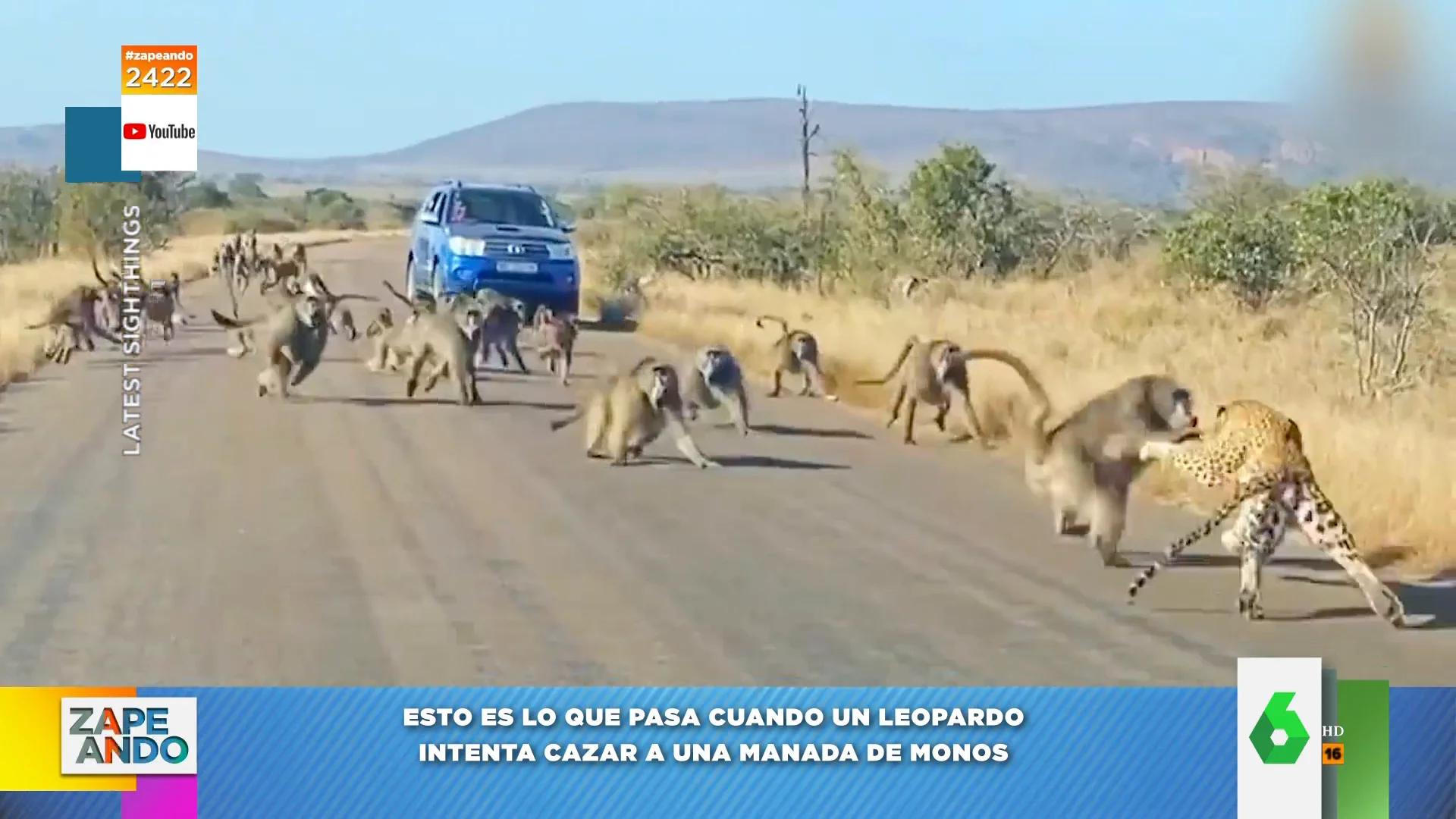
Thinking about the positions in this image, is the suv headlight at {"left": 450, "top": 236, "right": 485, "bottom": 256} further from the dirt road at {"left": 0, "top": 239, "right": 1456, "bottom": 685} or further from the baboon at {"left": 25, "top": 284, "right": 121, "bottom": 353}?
the baboon at {"left": 25, "top": 284, "right": 121, "bottom": 353}

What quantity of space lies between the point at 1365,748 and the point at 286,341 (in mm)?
5278

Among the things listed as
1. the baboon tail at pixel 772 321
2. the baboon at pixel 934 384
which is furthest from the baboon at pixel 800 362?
the baboon at pixel 934 384

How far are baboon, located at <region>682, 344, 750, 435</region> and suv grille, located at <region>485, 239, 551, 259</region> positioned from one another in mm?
788

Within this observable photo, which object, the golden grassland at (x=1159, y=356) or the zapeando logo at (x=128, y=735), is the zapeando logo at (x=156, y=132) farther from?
the golden grassland at (x=1159, y=356)

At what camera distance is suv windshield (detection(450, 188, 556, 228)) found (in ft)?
26.0

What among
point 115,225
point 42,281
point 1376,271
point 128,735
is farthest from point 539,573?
point 1376,271

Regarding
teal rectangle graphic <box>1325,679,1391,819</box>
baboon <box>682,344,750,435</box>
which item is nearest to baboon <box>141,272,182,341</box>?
baboon <box>682,344,750,435</box>

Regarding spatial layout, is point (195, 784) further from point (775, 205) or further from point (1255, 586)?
point (775, 205)

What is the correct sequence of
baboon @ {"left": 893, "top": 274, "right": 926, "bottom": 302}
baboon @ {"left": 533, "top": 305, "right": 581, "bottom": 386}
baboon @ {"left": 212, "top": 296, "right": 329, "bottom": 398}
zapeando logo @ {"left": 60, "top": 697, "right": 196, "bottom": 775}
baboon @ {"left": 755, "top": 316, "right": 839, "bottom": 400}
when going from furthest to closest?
baboon @ {"left": 893, "top": 274, "right": 926, "bottom": 302} → baboon @ {"left": 755, "top": 316, "right": 839, "bottom": 400} → baboon @ {"left": 533, "top": 305, "right": 581, "bottom": 386} → baboon @ {"left": 212, "top": 296, "right": 329, "bottom": 398} → zapeando logo @ {"left": 60, "top": 697, "right": 196, "bottom": 775}

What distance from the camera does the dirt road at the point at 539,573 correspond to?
522 cm

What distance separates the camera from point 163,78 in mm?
5727

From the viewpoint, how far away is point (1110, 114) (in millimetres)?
6543

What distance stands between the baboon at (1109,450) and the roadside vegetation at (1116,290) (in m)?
0.42

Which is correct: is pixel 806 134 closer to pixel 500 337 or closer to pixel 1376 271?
pixel 500 337
